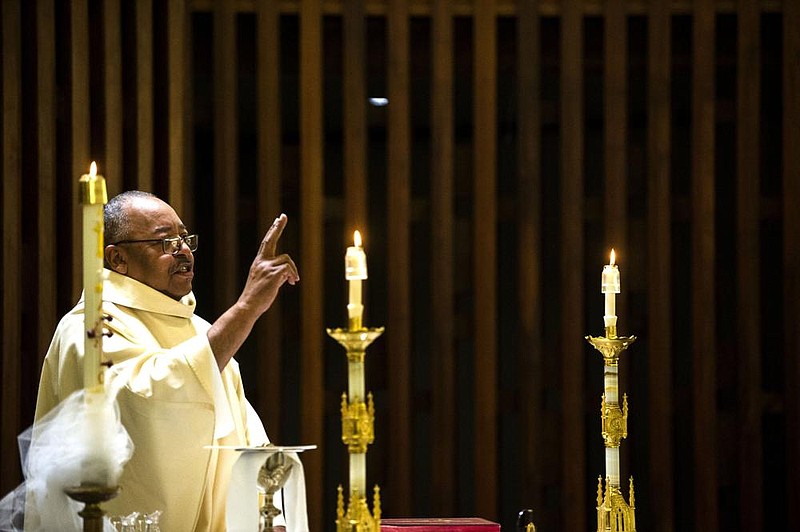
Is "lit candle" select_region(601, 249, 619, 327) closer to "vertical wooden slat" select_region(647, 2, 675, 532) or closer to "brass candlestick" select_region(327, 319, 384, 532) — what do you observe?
"brass candlestick" select_region(327, 319, 384, 532)

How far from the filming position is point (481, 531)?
7.95 feet

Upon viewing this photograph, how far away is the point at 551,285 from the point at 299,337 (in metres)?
1.65

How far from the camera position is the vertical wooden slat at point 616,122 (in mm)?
4785

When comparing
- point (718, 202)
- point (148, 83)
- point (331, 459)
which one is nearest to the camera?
point (148, 83)

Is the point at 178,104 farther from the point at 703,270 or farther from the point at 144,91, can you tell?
the point at 703,270

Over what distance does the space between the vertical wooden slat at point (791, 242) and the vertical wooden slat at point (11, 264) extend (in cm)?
299

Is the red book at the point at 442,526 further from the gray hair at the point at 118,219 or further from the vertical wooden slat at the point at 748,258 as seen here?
the vertical wooden slat at the point at 748,258

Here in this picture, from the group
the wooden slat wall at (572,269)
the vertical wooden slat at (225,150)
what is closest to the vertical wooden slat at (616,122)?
the wooden slat wall at (572,269)

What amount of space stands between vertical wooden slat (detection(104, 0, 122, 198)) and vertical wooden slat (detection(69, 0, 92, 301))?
8 cm

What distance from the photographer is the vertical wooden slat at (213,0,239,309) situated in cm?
473

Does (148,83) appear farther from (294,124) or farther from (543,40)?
(543,40)

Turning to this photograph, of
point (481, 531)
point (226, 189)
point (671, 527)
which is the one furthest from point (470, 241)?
point (481, 531)

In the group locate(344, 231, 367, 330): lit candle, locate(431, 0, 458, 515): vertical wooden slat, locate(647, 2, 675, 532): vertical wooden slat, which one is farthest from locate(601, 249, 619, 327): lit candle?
locate(647, 2, 675, 532): vertical wooden slat

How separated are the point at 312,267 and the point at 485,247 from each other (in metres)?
0.70
